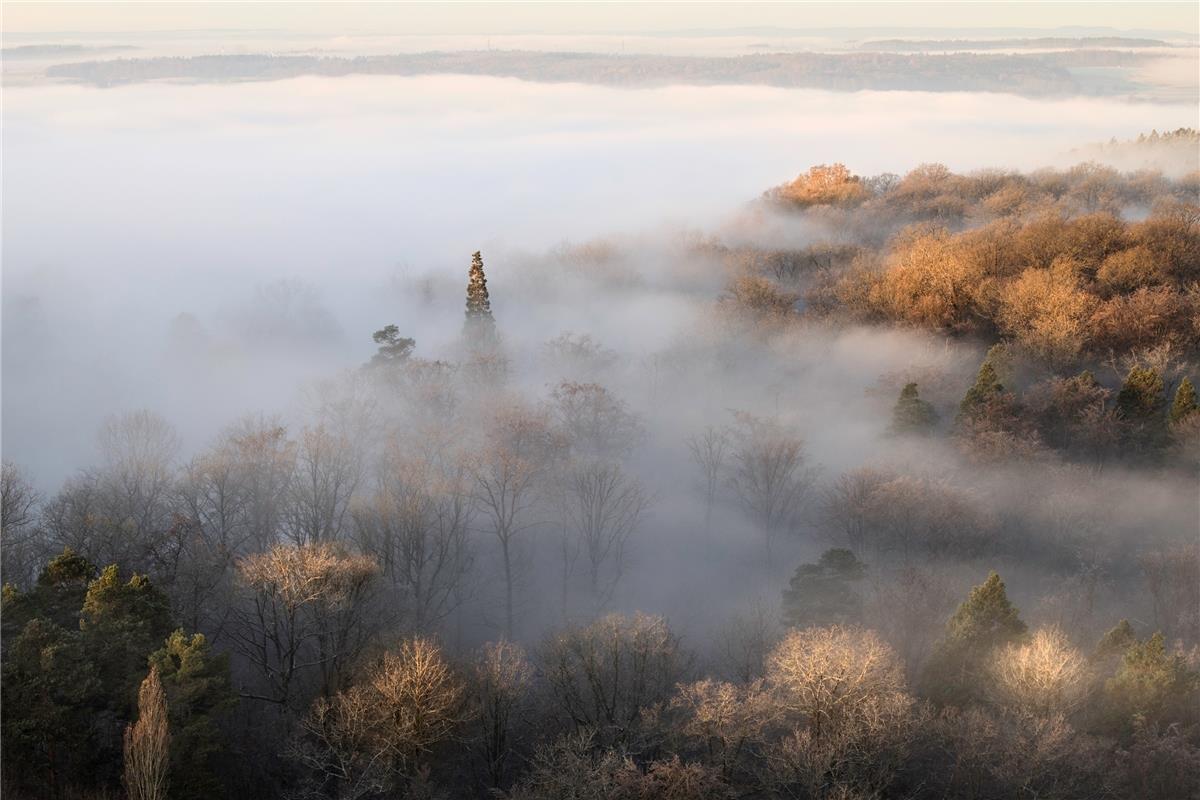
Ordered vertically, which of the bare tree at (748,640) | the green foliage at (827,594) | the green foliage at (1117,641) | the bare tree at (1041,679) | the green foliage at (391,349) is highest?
the green foliage at (391,349)

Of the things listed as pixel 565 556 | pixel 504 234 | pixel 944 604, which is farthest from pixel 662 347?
pixel 504 234

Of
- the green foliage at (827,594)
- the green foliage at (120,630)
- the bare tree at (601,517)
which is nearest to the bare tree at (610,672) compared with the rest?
the green foliage at (827,594)

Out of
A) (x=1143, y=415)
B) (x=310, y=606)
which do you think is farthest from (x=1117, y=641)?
(x=310, y=606)

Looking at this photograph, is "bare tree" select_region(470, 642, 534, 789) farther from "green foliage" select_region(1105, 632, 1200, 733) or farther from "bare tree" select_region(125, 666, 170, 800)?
"green foliage" select_region(1105, 632, 1200, 733)

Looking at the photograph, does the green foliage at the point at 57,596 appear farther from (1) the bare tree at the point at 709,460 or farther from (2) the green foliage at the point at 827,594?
(1) the bare tree at the point at 709,460

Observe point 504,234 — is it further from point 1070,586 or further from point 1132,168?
point 1070,586

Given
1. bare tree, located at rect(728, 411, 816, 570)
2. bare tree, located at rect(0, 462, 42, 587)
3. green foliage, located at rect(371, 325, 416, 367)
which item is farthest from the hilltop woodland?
green foliage, located at rect(371, 325, 416, 367)
